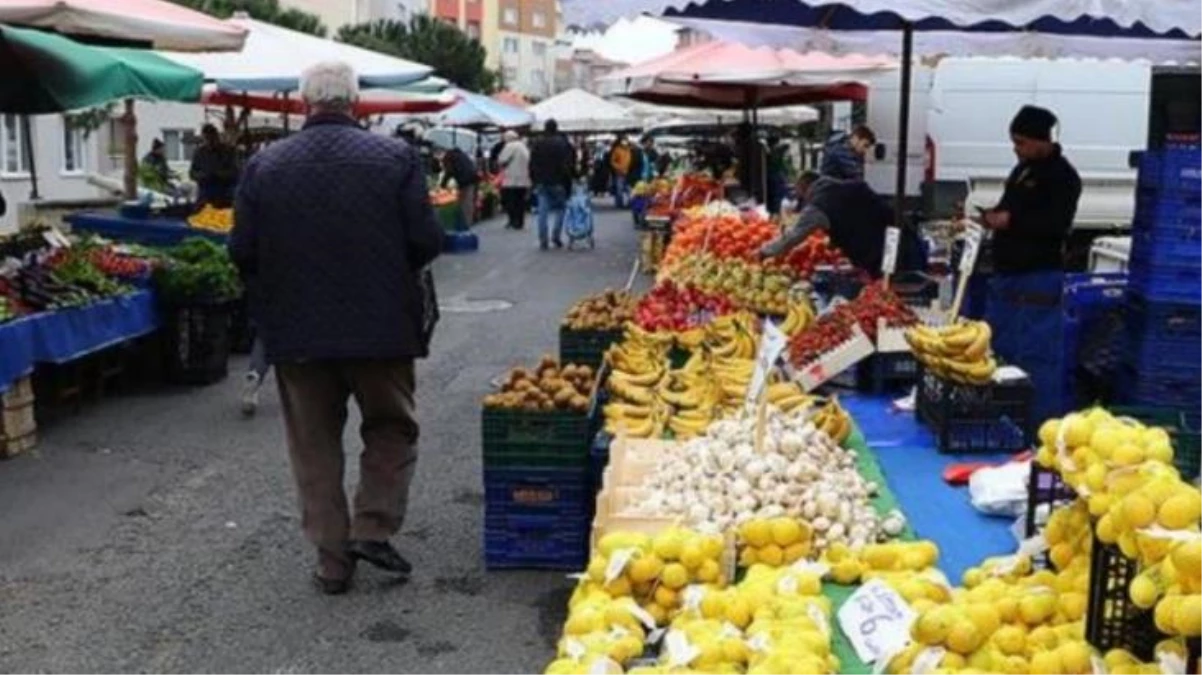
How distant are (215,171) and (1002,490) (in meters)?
12.1

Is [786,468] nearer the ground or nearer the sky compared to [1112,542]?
nearer the ground

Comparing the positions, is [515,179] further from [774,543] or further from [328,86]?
[774,543]

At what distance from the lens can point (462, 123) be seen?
27.0 meters

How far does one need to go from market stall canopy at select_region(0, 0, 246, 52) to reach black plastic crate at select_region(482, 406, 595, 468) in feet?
11.7

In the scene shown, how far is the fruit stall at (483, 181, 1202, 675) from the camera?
276 cm

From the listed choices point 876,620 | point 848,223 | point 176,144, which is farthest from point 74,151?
point 876,620

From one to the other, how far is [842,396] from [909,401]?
15.8 inches

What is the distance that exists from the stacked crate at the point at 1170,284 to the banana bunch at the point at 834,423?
5.56 ft

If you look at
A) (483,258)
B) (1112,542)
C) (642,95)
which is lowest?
(483,258)

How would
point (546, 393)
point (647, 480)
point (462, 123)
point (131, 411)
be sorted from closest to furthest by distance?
point (647, 480)
point (546, 393)
point (131, 411)
point (462, 123)

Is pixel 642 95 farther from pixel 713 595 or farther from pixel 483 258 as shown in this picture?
pixel 713 595

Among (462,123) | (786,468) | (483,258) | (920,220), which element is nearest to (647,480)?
(786,468)

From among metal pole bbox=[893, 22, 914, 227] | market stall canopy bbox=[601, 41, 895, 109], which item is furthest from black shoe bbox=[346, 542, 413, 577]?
market stall canopy bbox=[601, 41, 895, 109]

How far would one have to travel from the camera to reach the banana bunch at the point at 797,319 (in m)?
6.72
